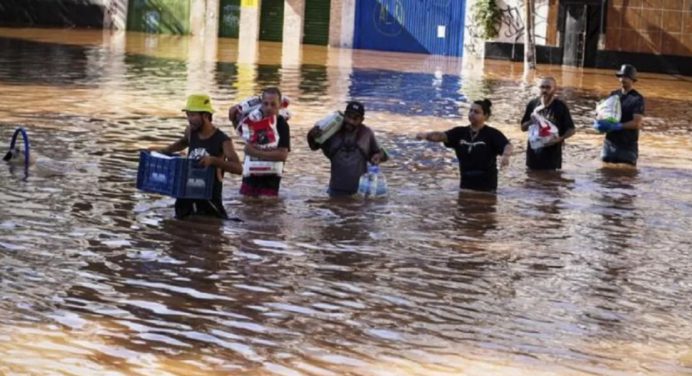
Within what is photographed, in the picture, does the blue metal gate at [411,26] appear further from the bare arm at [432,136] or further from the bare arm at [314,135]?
the bare arm at [314,135]

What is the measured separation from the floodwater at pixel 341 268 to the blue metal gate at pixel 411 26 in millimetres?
29924

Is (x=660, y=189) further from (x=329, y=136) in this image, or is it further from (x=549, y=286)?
(x=549, y=286)

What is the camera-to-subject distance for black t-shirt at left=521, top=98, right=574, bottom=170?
1712 cm

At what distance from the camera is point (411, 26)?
52.5 meters

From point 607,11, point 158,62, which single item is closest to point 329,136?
point 158,62

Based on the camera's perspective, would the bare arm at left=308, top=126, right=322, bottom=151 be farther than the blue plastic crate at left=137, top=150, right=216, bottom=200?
Yes

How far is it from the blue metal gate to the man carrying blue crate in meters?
39.1

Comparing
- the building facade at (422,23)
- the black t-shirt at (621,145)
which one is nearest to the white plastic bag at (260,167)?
the black t-shirt at (621,145)

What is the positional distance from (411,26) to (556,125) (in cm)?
3566

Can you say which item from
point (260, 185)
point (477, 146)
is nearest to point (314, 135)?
point (260, 185)

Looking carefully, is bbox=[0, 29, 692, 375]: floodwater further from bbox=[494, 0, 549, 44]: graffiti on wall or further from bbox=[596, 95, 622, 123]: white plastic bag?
bbox=[494, 0, 549, 44]: graffiti on wall

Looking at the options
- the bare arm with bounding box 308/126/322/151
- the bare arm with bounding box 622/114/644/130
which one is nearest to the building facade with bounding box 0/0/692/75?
the bare arm with bounding box 622/114/644/130

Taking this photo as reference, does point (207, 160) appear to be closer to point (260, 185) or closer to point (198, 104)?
point (198, 104)

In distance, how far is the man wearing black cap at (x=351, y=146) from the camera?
14109mm
